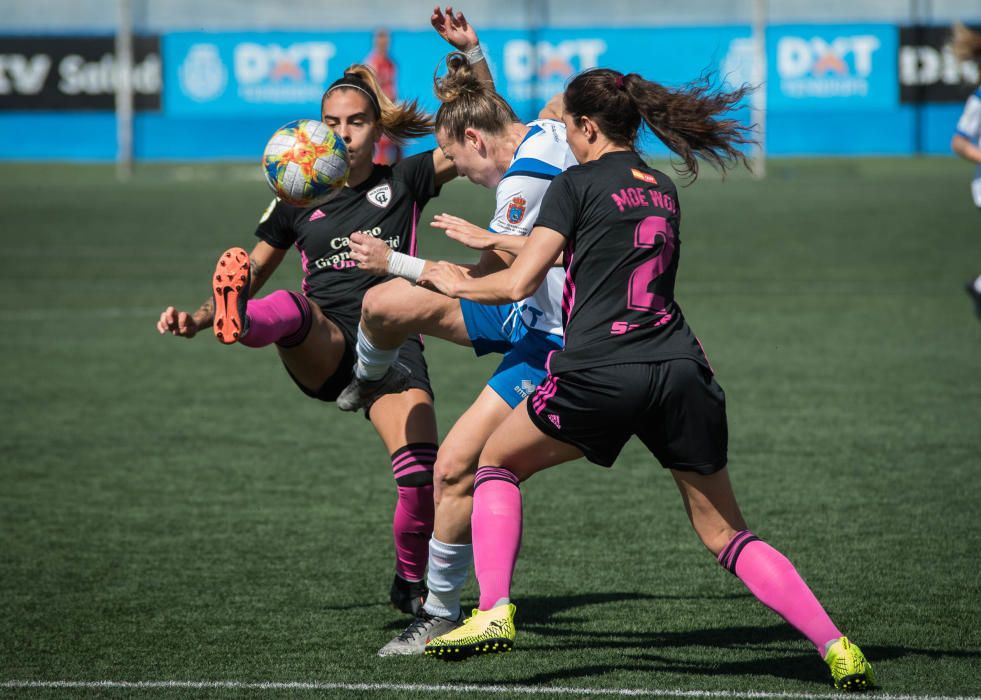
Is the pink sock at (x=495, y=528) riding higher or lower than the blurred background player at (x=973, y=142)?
lower

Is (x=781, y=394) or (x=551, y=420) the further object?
(x=781, y=394)

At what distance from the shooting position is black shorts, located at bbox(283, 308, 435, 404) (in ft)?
18.3

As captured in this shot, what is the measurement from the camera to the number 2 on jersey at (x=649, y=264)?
417 centimetres

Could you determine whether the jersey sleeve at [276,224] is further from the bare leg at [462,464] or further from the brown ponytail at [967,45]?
the brown ponytail at [967,45]

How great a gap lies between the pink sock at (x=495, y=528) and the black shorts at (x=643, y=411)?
26 cm

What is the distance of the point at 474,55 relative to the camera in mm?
5449

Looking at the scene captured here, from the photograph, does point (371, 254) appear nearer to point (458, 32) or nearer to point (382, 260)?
point (382, 260)

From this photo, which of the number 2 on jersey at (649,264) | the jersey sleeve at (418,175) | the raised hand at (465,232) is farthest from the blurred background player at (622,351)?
the jersey sleeve at (418,175)

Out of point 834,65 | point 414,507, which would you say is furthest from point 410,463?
point 834,65

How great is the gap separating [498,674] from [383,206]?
204 cm

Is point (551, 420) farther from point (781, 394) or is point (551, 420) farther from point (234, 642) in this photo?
point (781, 394)

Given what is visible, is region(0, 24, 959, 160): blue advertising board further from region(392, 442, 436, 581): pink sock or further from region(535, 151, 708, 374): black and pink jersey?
region(535, 151, 708, 374): black and pink jersey

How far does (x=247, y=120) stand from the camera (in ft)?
104

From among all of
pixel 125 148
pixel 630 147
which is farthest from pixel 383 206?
pixel 125 148
